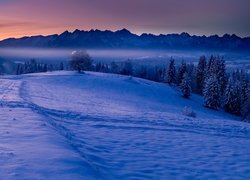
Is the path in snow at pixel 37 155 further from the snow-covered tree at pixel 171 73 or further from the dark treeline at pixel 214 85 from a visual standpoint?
the snow-covered tree at pixel 171 73

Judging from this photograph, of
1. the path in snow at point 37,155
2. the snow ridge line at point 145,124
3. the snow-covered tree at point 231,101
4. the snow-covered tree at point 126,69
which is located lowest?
the snow-covered tree at point 231,101

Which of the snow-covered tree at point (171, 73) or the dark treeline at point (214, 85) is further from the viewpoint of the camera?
the snow-covered tree at point (171, 73)

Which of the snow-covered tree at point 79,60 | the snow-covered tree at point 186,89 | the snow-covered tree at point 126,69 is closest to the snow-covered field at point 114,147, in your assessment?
the snow-covered tree at point 186,89

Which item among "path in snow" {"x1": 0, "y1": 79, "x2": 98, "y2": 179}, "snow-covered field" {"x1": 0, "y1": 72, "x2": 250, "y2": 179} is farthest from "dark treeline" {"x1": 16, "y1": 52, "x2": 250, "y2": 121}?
"path in snow" {"x1": 0, "y1": 79, "x2": 98, "y2": 179}

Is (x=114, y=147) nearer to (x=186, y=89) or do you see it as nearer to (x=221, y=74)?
(x=186, y=89)

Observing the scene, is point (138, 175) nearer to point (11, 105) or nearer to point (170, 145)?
point (170, 145)

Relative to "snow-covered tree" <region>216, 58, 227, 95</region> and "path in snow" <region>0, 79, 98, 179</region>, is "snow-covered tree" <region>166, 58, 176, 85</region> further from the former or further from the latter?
"path in snow" <region>0, 79, 98, 179</region>

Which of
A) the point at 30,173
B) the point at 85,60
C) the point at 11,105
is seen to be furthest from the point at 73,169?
the point at 85,60

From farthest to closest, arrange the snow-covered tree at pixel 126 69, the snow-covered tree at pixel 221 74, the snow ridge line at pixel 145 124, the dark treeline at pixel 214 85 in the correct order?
the snow-covered tree at pixel 126 69 → the snow-covered tree at pixel 221 74 → the dark treeline at pixel 214 85 → the snow ridge line at pixel 145 124

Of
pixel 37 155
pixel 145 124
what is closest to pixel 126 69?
pixel 145 124

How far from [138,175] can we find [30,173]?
4151mm

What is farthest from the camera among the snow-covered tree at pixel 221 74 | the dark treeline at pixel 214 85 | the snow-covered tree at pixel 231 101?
the snow-covered tree at pixel 221 74

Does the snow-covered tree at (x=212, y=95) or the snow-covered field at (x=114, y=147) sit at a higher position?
the snow-covered field at (x=114, y=147)

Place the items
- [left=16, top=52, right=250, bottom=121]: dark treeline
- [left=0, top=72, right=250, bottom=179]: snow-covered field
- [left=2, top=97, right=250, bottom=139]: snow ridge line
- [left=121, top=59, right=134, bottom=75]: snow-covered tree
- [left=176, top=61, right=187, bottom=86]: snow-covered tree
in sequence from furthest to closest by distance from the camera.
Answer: [left=121, top=59, right=134, bottom=75]: snow-covered tree → [left=176, top=61, right=187, bottom=86]: snow-covered tree → [left=16, top=52, right=250, bottom=121]: dark treeline → [left=2, top=97, right=250, bottom=139]: snow ridge line → [left=0, top=72, right=250, bottom=179]: snow-covered field
